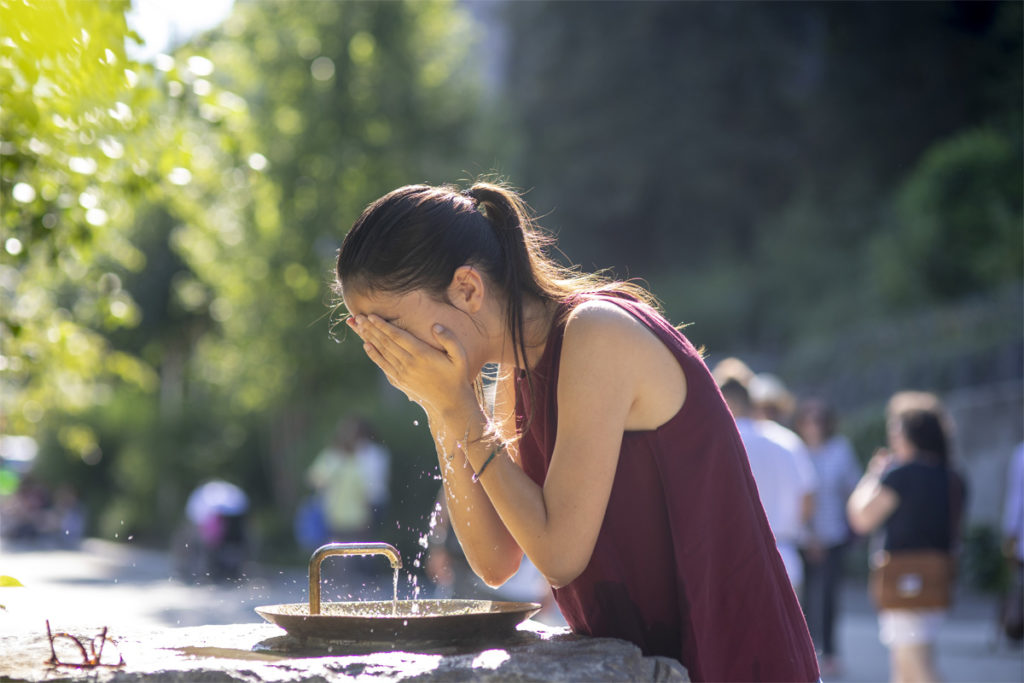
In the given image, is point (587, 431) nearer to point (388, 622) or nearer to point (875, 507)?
point (388, 622)

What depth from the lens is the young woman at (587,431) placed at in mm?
2111

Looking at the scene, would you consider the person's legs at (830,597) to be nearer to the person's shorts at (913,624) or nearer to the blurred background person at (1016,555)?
the blurred background person at (1016,555)

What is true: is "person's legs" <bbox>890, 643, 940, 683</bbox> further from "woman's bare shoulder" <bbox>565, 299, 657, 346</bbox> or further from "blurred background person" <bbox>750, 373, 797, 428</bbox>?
"woman's bare shoulder" <bbox>565, 299, 657, 346</bbox>

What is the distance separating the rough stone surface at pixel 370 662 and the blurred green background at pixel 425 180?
3.61ft

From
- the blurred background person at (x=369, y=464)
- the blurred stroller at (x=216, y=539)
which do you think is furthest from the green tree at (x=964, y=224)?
the blurred stroller at (x=216, y=539)

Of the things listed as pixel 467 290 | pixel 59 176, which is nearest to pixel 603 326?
pixel 467 290

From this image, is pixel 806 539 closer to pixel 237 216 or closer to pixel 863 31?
pixel 237 216

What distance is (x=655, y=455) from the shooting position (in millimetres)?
2154

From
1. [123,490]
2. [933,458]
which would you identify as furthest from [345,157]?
[933,458]

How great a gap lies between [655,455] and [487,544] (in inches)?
19.0

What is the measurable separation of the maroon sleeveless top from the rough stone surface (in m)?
0.08

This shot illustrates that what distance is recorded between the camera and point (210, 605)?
12.0 metres

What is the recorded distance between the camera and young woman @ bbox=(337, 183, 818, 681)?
2.11m

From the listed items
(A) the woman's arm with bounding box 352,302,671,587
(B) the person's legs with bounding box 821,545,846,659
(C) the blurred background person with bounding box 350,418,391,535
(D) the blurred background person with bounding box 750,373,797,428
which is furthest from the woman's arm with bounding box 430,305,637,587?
(C) the blurred background person with bounding box 350,418,391,535
